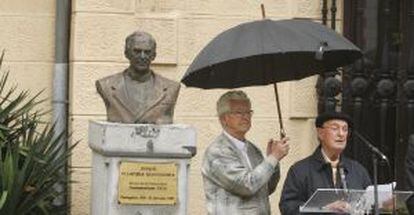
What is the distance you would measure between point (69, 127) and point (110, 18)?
3.33ft

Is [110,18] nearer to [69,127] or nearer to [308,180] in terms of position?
[69,127]

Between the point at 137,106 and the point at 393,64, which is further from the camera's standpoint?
the point at 393,64

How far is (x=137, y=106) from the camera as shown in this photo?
773cm

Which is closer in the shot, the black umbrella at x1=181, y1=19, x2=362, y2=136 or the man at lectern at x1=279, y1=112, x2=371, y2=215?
the black umbrella at x1=181, y1=19, x2=362, y2=136

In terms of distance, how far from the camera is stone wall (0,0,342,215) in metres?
9.85

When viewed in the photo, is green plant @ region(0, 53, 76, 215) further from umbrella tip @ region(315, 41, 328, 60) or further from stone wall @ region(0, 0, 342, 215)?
umbrella tip @ region(315, 41, 328, 60)

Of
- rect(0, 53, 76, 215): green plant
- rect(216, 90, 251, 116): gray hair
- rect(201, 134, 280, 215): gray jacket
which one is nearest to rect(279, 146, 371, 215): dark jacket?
rect(201, 134, 280, 215): gray jacket

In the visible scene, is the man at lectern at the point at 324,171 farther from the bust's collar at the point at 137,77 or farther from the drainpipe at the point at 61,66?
the drainpipe at the point at 61,66

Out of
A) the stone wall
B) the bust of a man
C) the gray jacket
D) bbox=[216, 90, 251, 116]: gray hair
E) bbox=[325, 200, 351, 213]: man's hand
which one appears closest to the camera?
bbox=[325, 200, 351, 213]: man's hand

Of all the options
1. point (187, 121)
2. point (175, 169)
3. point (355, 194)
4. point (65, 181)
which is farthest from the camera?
point (187, 121)

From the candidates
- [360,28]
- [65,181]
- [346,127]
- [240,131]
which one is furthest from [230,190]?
[360,28]

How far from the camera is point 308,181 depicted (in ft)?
22.6

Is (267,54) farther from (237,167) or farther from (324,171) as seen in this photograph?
(324,171)

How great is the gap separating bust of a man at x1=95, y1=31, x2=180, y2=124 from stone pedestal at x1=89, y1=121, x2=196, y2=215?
142mm
